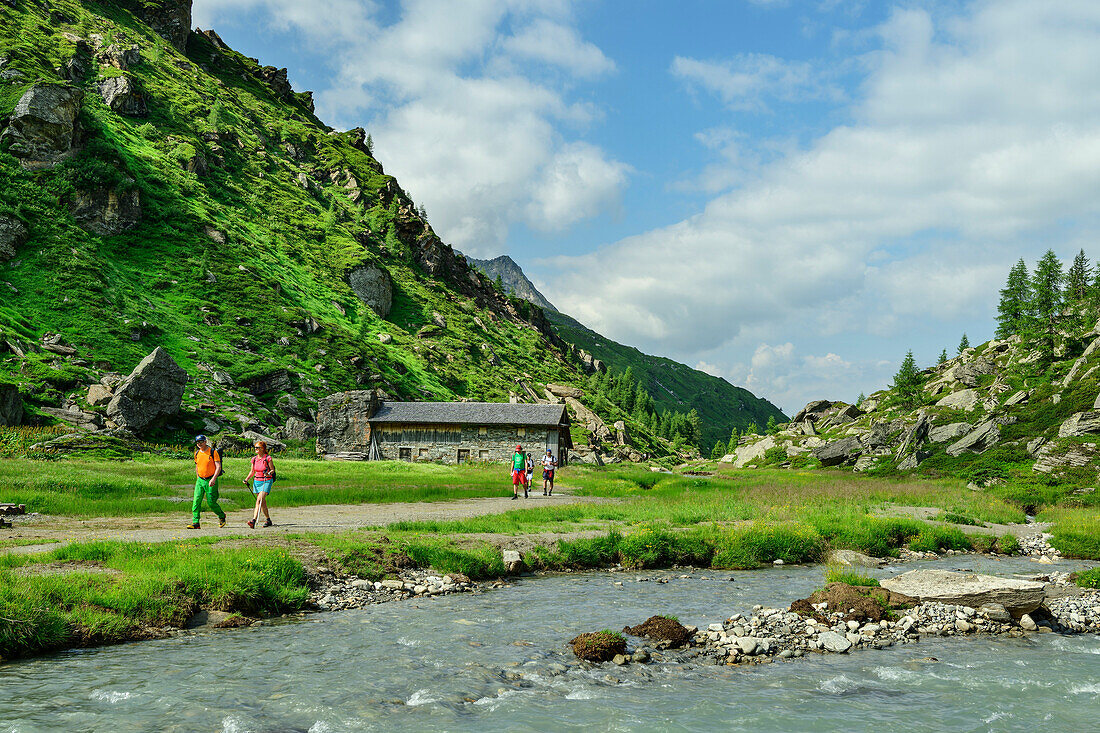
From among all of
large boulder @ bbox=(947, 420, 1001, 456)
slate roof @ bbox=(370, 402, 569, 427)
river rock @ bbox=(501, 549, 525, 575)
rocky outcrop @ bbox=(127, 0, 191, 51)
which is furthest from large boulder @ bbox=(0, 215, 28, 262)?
rocky outcrop @ bbox=(127, 0, 191, 51)

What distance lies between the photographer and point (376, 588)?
16.8 m

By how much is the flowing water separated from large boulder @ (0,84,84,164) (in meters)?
106

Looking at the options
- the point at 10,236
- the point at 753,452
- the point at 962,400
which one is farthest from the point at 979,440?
the point at 10,236

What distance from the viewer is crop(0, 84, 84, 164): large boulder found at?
85500mm

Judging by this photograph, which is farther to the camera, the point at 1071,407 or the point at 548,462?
the point at 1071,407

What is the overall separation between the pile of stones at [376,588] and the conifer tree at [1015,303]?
413 ft

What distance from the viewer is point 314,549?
720 inches

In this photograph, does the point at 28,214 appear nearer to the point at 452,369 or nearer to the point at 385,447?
the point at 385,447

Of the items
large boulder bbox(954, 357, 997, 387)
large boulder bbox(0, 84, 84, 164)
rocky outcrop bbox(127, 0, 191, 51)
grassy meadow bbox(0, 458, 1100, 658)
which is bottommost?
grassy meadow bbox(0, 458, 1100, 658)

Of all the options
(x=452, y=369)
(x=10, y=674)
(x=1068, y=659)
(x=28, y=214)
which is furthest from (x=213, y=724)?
(x=452, y=369)

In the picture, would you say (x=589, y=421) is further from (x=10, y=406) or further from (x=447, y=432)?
(x=10, y=406)

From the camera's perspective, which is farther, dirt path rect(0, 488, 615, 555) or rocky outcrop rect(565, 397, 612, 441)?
rocky outcrop rect(565, 397, 612, 441)

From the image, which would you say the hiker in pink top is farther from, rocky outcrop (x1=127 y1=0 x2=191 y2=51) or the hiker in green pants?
rocky outcrop (x1=127 y1=0 x2=191 y2=51)

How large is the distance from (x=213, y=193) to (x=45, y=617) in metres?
133
